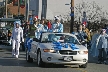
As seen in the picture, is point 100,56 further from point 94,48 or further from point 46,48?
point 46,48

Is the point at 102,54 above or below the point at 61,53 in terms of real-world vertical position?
below

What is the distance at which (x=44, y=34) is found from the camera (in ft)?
49.3

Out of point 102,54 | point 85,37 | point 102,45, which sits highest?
point 85,37

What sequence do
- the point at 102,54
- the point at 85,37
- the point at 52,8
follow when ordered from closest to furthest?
the point at 102,54, the point at 85,37, the point at 52,8

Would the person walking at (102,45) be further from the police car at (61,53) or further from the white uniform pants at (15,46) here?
the white uniform pants at (15,46)

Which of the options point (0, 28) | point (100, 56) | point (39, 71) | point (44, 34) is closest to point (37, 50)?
point (44, 34)

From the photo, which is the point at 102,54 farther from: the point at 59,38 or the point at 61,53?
the point at 61,53

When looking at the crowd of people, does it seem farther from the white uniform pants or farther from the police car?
the police car

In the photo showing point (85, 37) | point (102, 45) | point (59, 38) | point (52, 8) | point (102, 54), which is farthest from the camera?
point (52, 8)

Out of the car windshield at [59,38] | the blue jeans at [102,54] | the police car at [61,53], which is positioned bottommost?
the blue jeans at [102,54]

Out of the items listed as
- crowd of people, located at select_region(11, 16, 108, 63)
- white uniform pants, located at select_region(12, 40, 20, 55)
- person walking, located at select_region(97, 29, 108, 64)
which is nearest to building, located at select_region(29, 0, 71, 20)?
crowd of people, located at select_region(11, 16, 108, 63)

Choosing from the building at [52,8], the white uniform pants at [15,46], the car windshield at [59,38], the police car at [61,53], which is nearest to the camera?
the police car at [61,53]

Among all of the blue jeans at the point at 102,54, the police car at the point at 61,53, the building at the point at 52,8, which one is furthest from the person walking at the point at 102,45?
the building at the point at 52,8

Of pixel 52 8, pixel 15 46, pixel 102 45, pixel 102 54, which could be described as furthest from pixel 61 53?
pixel 52 8
